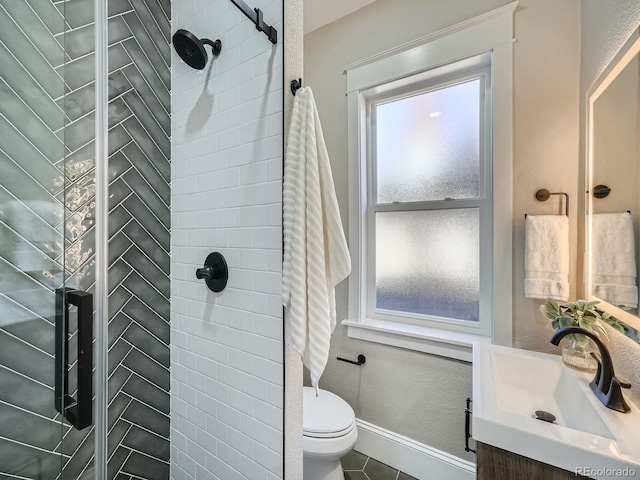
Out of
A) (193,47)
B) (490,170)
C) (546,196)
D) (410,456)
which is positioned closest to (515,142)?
(490,170)

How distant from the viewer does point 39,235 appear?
0.84m

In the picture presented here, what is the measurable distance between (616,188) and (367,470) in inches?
69.0

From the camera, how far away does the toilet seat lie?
1.24 metres

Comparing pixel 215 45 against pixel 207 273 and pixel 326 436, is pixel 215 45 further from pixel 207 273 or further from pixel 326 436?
pixel 326 436

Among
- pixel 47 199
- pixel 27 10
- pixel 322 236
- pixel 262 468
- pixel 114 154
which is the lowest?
pixel 262 468

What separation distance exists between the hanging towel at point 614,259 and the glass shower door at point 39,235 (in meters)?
1.58

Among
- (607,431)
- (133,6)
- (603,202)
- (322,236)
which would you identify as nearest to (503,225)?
(603,202)

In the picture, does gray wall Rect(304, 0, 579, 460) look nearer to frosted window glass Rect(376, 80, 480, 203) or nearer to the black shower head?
frosted window glass Rect(376, 80, 480, 203)

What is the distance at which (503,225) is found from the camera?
4.50ft

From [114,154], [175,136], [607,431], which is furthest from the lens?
[175,136]

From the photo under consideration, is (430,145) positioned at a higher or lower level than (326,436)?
higher

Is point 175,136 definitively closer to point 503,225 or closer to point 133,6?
point 133,6

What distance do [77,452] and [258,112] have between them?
51.1 inches

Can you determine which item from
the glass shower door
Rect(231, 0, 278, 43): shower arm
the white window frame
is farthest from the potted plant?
the glass shower door
